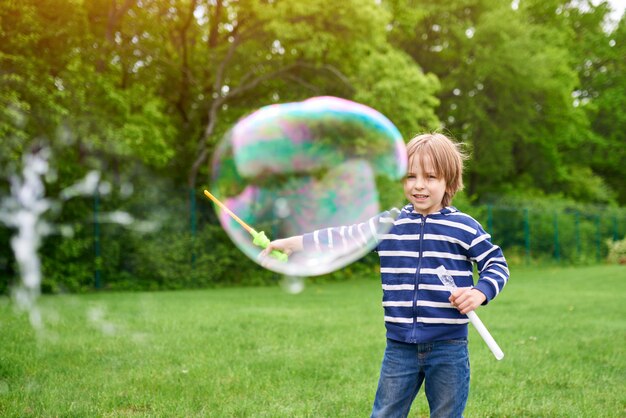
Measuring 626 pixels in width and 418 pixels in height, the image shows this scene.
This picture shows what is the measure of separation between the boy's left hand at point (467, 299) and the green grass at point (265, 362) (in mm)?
1581

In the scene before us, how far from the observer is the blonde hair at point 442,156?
2941 mm

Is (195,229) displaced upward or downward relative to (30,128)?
downward

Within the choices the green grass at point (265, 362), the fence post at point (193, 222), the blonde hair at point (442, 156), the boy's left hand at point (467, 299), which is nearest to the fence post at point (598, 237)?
the fence post at point (193, 222)

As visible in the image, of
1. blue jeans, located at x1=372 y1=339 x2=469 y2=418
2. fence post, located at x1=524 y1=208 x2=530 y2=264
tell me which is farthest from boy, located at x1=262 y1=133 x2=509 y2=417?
fence post, located at x1=524 y1=208 x2=530 y2=264

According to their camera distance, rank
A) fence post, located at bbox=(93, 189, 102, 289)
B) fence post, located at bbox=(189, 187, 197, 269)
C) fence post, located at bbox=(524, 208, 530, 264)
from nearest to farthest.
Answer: fence post, located at bbox=(93, 189, 102, 289)
fence post, located at bbox=(189, 187, 197, 269)
fence post, located at bbox=(524, 208, 530, 264)

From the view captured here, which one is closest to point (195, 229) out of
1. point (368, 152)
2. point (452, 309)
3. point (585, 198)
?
point (368, 152)

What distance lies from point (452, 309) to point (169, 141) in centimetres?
1455

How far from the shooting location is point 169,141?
55.0ft

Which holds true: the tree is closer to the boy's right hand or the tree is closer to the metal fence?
the metal fence

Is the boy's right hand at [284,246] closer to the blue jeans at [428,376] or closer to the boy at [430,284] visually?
the boy at [430,284]

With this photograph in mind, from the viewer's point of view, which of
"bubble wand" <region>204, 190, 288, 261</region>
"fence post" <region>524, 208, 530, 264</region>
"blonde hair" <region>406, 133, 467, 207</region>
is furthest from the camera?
"fence post" <region>524, 208, 530, 264</region>

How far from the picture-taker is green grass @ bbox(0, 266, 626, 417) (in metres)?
4.20

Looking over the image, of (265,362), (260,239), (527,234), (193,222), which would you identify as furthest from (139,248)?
(527,234)

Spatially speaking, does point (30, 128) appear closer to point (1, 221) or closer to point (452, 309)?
point (1, 221)
